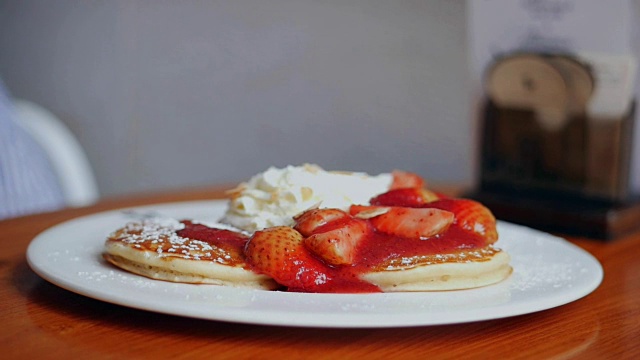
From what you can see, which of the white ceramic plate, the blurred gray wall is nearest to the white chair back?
the blurred gray wall

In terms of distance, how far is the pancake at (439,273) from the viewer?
52.4 inches

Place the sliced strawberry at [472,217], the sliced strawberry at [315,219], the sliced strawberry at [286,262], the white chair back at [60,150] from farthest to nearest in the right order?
the white chair back at [60,150] < the sliced strawberry at [472,217] < the sliced strawberry at [315,219] < the sliced strawberry at [286,262]

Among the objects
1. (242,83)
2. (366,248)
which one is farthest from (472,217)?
(242,83)

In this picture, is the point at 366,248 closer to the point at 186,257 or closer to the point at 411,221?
the point at 411,221

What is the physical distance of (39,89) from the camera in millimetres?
4711

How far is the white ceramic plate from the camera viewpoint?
111 cm

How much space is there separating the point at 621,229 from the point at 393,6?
1695mm

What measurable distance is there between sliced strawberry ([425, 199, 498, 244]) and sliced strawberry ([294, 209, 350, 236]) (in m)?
0.21

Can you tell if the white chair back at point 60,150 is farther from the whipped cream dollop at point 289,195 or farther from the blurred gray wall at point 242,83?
the whipped cream dollop at point 289,195

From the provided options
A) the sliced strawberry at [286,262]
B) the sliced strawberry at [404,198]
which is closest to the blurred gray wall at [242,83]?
the sliced strawberry at [404,198]

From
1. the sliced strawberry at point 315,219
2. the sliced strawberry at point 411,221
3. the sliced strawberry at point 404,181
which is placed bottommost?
the sliced strawberry at point 404,181

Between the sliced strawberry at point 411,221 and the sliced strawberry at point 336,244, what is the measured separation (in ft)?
0.27

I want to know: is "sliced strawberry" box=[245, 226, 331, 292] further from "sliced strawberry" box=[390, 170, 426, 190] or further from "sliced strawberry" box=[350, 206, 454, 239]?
"sliced strawberry" box=[390, 170, 426, 190]

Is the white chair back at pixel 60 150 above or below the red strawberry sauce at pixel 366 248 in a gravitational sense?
below
